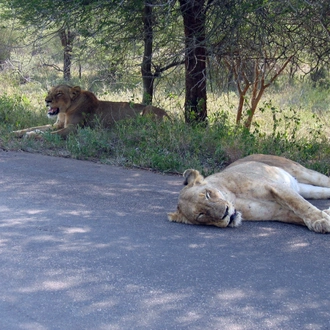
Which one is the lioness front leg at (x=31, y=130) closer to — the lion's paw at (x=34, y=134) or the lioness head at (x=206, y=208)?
the lion's paw at (x=34, y=134)

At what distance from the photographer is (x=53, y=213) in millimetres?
5598

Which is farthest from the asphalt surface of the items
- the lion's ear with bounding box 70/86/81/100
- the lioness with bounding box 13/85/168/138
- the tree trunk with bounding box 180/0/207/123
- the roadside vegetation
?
the lion's ear with bounding box 70/86/81/100

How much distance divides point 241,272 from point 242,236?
2.82ft

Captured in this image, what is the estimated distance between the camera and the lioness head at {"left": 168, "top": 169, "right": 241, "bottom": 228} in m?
5.00

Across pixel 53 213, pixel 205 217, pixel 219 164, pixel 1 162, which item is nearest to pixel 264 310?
pixel 205 217

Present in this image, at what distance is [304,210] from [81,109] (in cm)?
666

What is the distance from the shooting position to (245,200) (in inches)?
214

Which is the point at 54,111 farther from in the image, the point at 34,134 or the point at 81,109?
the point at 34,134

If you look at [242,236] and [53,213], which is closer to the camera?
[242,236]

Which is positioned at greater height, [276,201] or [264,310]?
[276,201]

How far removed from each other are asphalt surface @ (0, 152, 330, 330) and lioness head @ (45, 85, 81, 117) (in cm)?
486

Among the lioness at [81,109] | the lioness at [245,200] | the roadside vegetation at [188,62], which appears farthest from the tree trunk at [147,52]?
the lioness at [245,200]

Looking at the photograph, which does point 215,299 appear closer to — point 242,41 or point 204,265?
point 204,265

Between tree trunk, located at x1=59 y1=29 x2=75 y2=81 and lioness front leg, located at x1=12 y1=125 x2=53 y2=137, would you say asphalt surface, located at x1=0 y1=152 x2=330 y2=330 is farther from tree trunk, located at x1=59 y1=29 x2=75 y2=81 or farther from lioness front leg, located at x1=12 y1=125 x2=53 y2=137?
tree trunk, located at x1=59 y1=29 x2=75 y2=81
